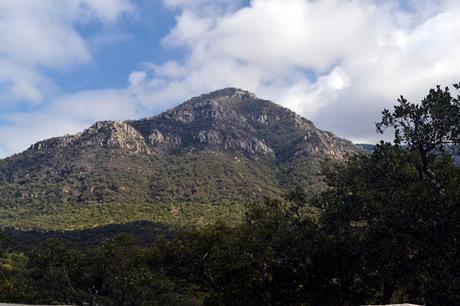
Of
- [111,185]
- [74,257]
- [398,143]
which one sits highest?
[111,185]

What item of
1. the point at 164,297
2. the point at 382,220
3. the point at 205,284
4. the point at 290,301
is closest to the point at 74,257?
the point at 164,297

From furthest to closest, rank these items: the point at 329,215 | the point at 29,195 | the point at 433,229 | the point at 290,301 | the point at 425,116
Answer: the point at 29,195 → the point at 329,215 → the point at 290,301 → the point at 425,116 → the point at 433,229

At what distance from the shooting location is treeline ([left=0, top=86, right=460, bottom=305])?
22.7m

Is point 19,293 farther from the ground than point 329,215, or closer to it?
closer to it

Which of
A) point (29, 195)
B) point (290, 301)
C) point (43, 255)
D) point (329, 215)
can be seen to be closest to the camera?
point (290, 301)

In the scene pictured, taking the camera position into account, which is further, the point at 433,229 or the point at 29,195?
the point at 29,195

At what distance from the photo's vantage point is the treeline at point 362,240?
2272cm

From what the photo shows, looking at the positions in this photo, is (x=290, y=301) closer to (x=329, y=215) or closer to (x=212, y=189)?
(x=329, y=215)

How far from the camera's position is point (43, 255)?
41.1 m

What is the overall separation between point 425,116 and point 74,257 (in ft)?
111

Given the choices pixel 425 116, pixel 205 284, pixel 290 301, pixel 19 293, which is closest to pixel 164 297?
pixel 205 284

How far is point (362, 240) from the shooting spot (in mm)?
25266

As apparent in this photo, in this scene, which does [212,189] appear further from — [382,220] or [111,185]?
[382,220]

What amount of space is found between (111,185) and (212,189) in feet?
138
